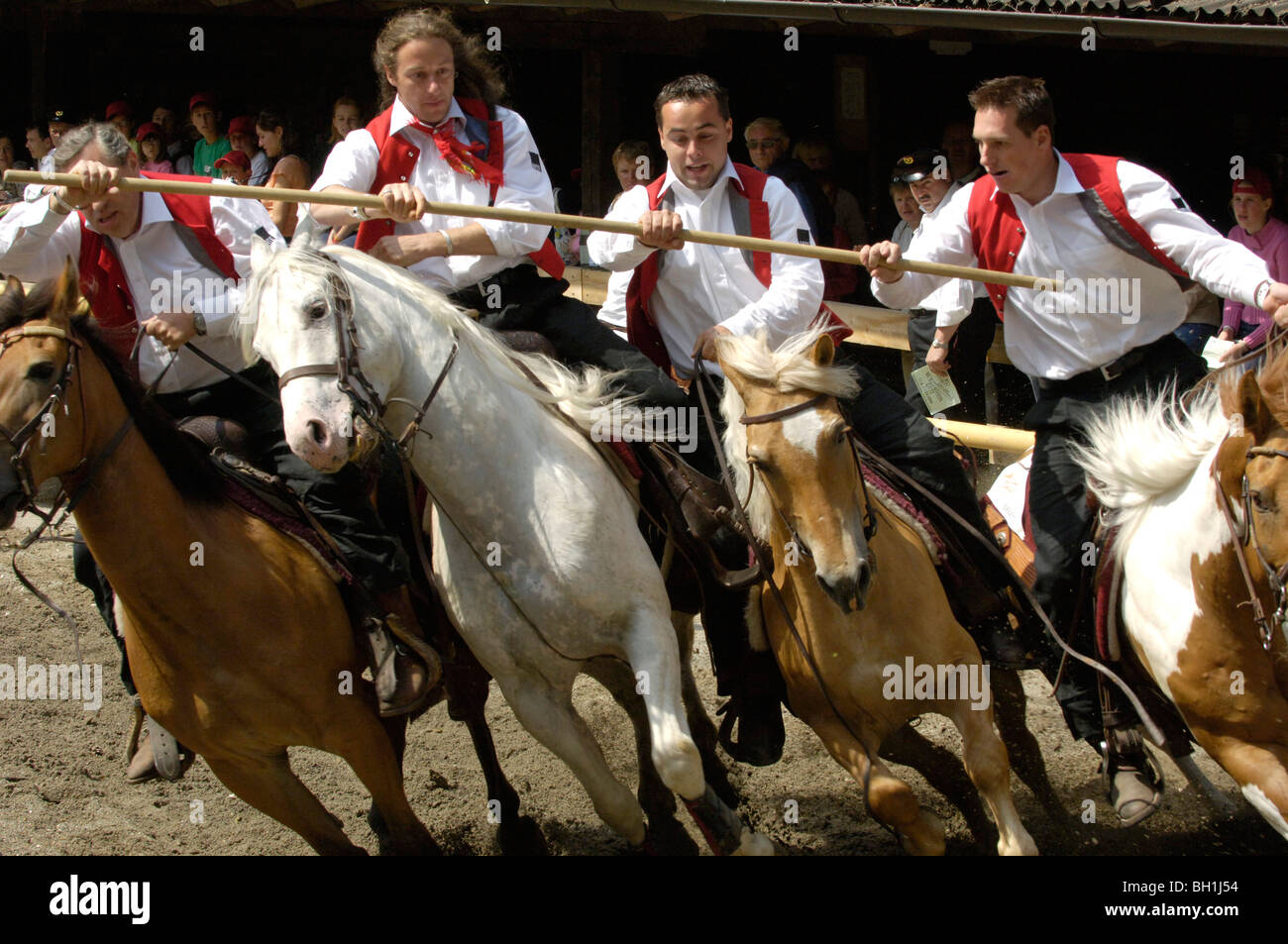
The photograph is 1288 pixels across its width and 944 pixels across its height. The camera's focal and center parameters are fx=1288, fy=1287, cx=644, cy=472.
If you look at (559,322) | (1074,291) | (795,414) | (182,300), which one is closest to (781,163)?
(559,322)

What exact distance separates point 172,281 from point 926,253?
102 inches

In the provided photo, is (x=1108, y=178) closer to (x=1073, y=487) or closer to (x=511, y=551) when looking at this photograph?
(x=1073, y=487)

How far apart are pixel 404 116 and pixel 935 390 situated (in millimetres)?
2422

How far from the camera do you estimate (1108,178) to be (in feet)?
13.9

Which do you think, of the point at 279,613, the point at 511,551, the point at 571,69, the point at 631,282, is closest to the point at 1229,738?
the point at 511,551

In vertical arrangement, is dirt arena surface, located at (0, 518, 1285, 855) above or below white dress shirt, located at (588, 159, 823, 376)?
below

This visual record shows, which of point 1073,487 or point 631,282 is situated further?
point 631,282

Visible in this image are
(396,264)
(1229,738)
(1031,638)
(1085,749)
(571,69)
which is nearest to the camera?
(1229,738)

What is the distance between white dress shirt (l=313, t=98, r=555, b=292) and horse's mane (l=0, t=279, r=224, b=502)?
0.99 metres

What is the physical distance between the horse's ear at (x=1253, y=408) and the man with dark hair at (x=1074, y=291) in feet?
2.22

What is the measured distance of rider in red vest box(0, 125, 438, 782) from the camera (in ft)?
13.5
